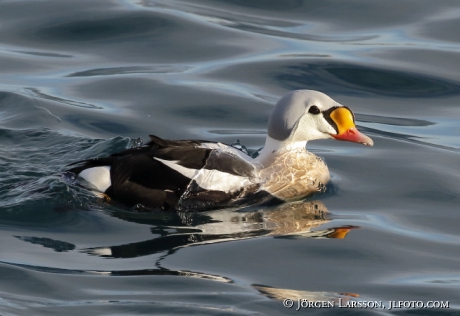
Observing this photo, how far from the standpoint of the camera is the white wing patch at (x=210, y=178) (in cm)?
654

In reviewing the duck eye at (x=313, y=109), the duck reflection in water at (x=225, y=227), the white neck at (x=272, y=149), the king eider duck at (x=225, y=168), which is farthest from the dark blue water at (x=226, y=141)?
the duck eye at (x=313, y=109)

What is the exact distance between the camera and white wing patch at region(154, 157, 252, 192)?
21.5 ft

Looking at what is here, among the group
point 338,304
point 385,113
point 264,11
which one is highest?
point 264,11

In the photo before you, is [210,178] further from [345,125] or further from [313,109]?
[345,125]

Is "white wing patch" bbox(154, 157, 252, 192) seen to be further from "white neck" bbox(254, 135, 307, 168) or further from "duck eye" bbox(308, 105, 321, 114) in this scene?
"duck eye" bbox(308, 105, 321, 114)

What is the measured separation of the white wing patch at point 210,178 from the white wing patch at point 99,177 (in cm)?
44

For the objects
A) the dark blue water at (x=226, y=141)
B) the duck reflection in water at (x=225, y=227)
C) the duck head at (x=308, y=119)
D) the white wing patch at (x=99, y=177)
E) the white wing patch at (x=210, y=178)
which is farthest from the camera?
the duck head at (x=308, y=119)

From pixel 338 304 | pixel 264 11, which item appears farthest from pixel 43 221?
pixel 264 11

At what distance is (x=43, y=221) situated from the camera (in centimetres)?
638

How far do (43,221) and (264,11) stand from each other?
7.50 meters

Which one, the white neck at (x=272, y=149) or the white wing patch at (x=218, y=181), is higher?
the white neck at (x=272, y=149)

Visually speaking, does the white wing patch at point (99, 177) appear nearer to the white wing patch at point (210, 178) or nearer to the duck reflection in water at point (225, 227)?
the duck reflection in water at point (225, 227)

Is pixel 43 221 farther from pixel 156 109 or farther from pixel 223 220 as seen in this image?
pixel 156 109

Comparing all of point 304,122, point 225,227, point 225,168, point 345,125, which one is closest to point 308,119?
point 304,122
